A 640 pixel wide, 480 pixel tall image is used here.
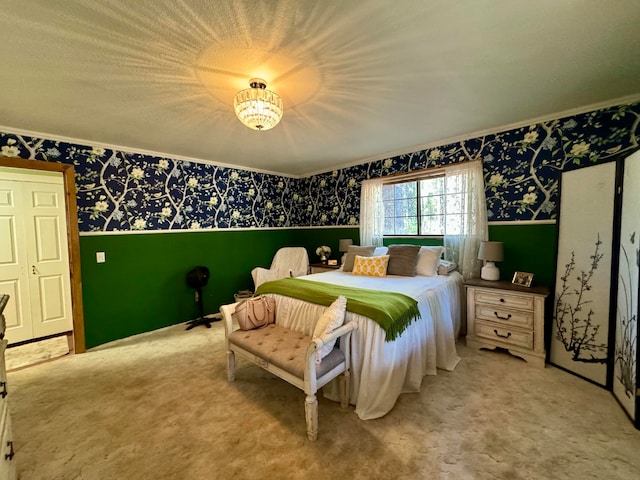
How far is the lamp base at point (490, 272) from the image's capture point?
2.91 metres

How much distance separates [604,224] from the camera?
2.22 m

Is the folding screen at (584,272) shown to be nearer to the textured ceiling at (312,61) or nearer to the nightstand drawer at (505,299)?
the nightstand drawer at (505,299)

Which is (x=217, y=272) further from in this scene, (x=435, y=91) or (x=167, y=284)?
(x=435, y=91)

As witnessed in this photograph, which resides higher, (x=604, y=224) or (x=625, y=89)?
(x=625, y=89)

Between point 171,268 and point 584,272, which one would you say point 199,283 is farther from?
point 584,272

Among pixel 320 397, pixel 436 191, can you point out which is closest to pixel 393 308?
pixel 320 397

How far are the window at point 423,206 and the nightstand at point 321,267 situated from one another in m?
1.01

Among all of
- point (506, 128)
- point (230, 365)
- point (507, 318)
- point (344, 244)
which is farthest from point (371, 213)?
point (230, 365)

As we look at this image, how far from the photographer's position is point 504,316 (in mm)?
2658

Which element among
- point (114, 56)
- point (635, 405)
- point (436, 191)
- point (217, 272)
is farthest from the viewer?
point (217, 272)

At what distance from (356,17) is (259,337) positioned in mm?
2221

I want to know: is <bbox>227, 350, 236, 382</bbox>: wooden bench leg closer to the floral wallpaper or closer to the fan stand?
the fan stand

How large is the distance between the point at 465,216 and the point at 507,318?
1.23m

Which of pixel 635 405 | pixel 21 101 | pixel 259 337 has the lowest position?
pixel 635 405
